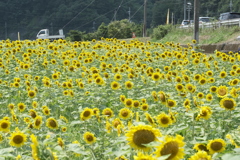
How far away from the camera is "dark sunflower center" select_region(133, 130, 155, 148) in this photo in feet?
5.47

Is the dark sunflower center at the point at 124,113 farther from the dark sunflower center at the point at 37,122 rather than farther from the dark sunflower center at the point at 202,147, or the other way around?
the dark sunflower center at the point at 202,147

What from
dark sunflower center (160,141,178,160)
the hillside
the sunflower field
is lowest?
the sunflower field

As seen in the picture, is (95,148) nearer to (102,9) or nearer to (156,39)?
(156,39)

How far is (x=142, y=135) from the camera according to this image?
5.52 ft

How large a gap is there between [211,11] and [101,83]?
3010 inches

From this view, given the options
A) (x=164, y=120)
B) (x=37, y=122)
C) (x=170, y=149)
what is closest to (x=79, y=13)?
(x=37, y=122)

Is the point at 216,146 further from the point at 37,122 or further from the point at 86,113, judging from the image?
the point at 37,122

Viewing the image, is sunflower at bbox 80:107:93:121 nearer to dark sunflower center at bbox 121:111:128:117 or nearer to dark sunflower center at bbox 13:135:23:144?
dark sunflower center at bbox 121:111:128:117

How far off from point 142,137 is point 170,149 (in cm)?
20

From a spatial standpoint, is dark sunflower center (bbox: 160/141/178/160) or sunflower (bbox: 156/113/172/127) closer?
dark sunflower center (bbox: 160/141/178/160)

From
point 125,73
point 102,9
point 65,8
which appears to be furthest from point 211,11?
point 125,73

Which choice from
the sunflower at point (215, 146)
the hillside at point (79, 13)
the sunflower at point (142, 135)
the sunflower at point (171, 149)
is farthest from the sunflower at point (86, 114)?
the hillside at point (79, 13)

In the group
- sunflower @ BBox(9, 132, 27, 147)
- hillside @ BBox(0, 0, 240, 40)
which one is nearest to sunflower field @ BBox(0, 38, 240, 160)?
sunflower @ BBox(9, 132, 27, 147)

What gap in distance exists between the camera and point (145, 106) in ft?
12.7
